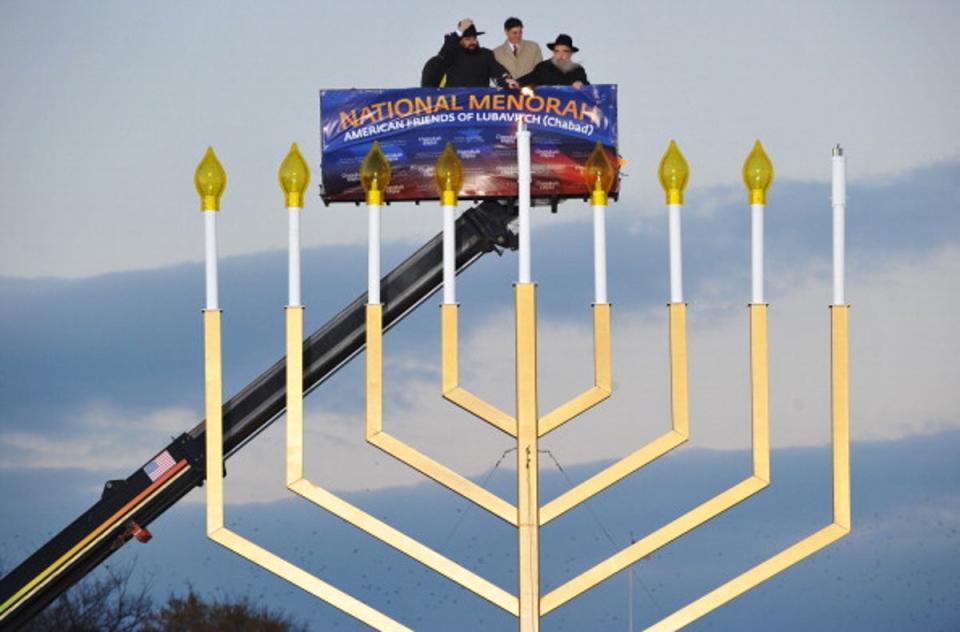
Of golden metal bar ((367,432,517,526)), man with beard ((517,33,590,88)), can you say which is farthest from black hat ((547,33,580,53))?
golden metal bar ((367,432,517,526))

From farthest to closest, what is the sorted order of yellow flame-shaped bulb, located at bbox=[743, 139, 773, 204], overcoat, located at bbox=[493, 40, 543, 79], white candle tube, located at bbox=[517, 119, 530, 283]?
1. overcoat, located at bbox=[493, 40, 543, 79]
2. yellow flame-shaped bulb, located at bbox=[743, 139, 773, 204]
3. white candle tube, located at bbox=[517, 119, 530, 283]

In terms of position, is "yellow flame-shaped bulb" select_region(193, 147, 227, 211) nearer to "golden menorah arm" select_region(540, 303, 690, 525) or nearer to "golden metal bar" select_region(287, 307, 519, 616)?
"golden metal bar" select_region(287, 307, 519, 616)

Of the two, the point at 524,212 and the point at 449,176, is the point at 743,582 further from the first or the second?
the point at 449,176

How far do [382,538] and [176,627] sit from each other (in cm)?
894

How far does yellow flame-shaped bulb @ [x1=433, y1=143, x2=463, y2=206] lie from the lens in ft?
47.2

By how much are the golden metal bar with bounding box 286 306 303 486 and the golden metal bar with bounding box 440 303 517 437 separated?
3.09 feet

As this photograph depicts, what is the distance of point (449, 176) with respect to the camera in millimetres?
14422

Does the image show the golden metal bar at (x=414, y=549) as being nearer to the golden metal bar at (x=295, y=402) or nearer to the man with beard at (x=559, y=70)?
the golden metal bar at (x=295, y=402)

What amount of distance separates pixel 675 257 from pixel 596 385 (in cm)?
95

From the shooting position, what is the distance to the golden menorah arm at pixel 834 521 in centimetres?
1434

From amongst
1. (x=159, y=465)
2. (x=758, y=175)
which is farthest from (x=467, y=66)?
(x=159, y=465)

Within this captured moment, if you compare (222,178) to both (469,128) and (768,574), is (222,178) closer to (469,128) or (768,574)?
(469,128)

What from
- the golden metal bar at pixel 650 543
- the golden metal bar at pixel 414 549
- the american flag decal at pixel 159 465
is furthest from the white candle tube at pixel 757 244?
the american flag decal at pixel 159 465

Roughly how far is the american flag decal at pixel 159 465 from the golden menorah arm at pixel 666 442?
123 inches
